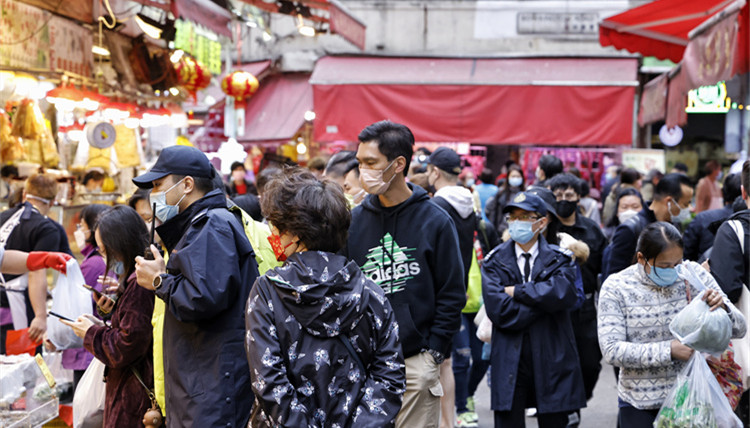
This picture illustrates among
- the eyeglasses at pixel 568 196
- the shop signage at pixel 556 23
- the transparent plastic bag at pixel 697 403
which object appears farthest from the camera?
the shop signage at pixel 556 23

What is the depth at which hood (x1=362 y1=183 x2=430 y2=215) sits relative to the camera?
4.84 metres

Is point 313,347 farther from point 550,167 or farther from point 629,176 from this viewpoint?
point 629,176

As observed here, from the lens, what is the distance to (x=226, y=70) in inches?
763

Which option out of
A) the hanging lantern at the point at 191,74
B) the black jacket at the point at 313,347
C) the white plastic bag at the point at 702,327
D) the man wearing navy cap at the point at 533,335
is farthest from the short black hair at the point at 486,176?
the black jacket at the point at 313,347

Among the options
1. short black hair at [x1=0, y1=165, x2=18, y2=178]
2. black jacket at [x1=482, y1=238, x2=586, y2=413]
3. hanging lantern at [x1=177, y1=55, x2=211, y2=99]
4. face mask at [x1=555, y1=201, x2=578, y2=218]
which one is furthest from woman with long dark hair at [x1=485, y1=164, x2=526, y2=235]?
short black hair at [x1=0, y1=165, x2=18, y2=178]

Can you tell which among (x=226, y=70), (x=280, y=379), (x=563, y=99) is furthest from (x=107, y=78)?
(x=280, y=379)

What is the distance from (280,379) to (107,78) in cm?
1010

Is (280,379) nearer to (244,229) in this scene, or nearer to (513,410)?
(244,229)

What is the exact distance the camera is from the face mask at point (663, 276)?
4883mm

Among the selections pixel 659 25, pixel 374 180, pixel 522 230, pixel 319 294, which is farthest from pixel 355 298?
pixel 659 25

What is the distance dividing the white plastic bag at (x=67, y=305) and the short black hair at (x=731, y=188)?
5.24m

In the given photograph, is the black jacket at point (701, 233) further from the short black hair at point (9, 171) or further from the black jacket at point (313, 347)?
the short black hair at point (9, 171)

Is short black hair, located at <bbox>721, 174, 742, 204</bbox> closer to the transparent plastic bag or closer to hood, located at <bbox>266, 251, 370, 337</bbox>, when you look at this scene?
the transparent plastic bag

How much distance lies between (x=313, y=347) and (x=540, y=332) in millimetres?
2773
